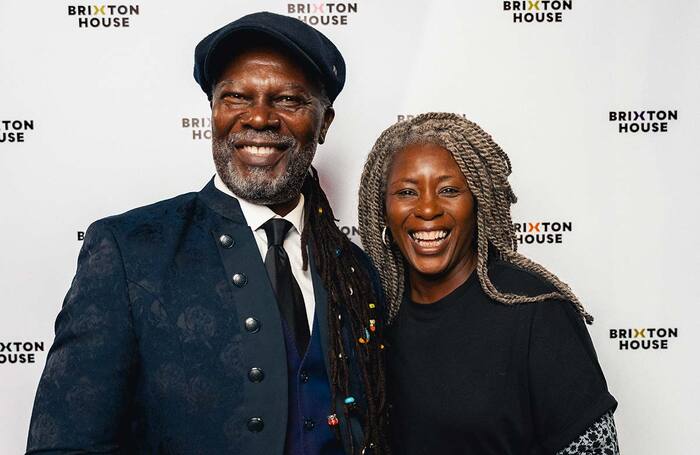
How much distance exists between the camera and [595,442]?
4.42ft

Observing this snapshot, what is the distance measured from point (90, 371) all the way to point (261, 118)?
23.0 inches

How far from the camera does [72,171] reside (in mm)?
2064

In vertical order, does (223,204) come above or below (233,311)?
above

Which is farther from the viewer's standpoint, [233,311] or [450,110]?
[450,110]

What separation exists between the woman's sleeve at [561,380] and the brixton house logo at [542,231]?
2.44ft

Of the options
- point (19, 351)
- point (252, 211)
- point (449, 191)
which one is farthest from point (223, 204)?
point (19, 351)

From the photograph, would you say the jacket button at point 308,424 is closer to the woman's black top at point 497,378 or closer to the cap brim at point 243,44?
the woman's black top at point 497,378

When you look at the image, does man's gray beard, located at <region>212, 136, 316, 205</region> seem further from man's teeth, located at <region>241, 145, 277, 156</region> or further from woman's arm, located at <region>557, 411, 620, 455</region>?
woman's arm, located at <region>557, 411, 620, 455</region>

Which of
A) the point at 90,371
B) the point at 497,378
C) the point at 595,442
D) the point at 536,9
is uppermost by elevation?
the point at 536,9

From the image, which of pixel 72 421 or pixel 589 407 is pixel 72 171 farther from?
pixel 589 407

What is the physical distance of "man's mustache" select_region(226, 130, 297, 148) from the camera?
4.44ft

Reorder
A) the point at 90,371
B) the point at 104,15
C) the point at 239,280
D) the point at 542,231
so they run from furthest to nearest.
Result: 1. the point at 542,231
2. the point at 104,15
3. the point at 239,280
4. the point at 90,371

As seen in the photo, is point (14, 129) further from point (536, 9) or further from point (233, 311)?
point (536, 9)

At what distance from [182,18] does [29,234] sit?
0.84 metres
